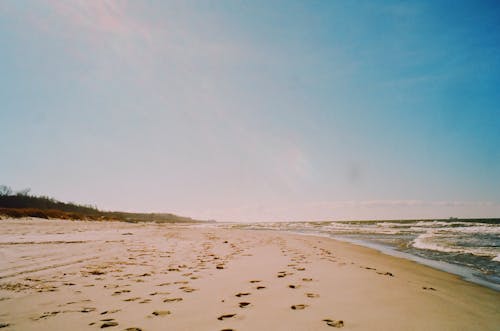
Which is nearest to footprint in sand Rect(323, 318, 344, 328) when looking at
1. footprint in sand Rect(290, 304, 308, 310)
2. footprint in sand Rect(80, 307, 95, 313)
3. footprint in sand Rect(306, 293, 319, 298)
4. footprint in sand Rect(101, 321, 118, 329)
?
footprint in sand Rect(290, 304, 308, 310)

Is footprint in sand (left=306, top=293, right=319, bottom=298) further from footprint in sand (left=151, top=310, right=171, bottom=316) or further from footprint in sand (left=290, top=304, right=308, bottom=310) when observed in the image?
footprint in sand (left=151, top=310, right=171, bottom=316)

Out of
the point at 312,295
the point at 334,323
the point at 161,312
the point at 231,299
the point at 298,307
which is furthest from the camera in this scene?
the point at 312,295

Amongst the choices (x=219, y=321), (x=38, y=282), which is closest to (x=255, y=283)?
(x=219, y=321)

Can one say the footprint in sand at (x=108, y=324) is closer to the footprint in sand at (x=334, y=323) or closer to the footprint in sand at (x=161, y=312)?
the footprint in sand at (x=161, y=312)

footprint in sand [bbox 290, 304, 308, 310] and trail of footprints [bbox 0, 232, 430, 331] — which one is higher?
footprint in sand [bbox 290, 304, 308, 310]

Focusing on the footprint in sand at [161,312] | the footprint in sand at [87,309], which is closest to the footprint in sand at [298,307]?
the footprint in sand at [161,312]

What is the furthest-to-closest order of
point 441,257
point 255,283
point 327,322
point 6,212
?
point 6,212 < point 441,257 < point 255,283 < point 327,322

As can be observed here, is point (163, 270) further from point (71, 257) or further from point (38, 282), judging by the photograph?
point (71, 257)


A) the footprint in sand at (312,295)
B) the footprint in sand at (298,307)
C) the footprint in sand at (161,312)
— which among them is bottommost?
the footprint in sand at (161,312)

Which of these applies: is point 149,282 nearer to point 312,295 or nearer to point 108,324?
point 108,324

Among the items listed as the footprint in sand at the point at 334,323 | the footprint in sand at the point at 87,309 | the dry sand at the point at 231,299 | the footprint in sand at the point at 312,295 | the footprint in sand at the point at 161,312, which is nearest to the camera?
the footprint in sand at the point at 334,323

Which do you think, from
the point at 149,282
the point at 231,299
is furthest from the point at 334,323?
the point at 149,282

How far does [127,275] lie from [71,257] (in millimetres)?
3791

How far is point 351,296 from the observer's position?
4.88 m
